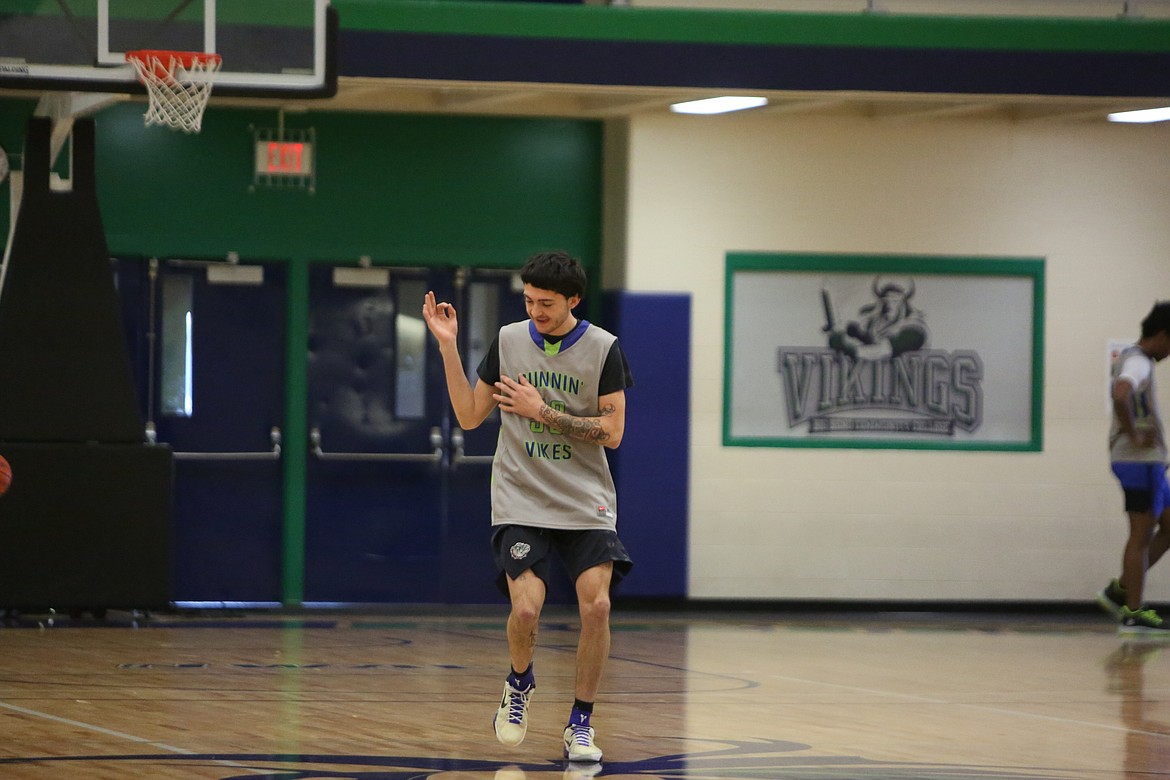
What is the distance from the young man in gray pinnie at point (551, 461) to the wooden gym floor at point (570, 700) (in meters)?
0.34

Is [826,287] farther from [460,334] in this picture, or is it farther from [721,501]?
[460,334]

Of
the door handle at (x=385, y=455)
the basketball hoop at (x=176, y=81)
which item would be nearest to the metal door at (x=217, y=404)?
the door handle at (x=385, y=455)

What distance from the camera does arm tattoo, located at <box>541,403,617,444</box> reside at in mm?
6398

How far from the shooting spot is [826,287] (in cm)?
1368

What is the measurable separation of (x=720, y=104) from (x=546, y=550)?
6839 millimetres

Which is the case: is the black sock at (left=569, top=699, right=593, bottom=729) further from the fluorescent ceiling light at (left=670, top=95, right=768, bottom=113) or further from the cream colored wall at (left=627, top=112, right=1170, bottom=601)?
the cream colored wall at (left=627, top=112, right=1170, bottom=601)

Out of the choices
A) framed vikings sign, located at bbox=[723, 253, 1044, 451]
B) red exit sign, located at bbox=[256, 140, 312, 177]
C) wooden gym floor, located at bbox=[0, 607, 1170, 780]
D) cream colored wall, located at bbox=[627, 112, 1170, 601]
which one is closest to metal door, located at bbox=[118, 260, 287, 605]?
red exit sign, located at bbox=[256, 140, 312, 177]

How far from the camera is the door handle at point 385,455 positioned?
13484mm

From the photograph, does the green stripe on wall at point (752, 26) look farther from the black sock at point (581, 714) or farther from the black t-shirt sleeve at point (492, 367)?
the black sock at point (581, 714)

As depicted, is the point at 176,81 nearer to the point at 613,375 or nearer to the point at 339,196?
the point at 339,196

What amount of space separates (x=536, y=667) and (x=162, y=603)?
317 centimetres

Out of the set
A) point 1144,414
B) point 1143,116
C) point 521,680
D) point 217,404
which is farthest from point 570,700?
point 1143,116

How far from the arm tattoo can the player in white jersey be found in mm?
6241

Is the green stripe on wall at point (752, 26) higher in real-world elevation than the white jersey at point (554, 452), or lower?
higher
